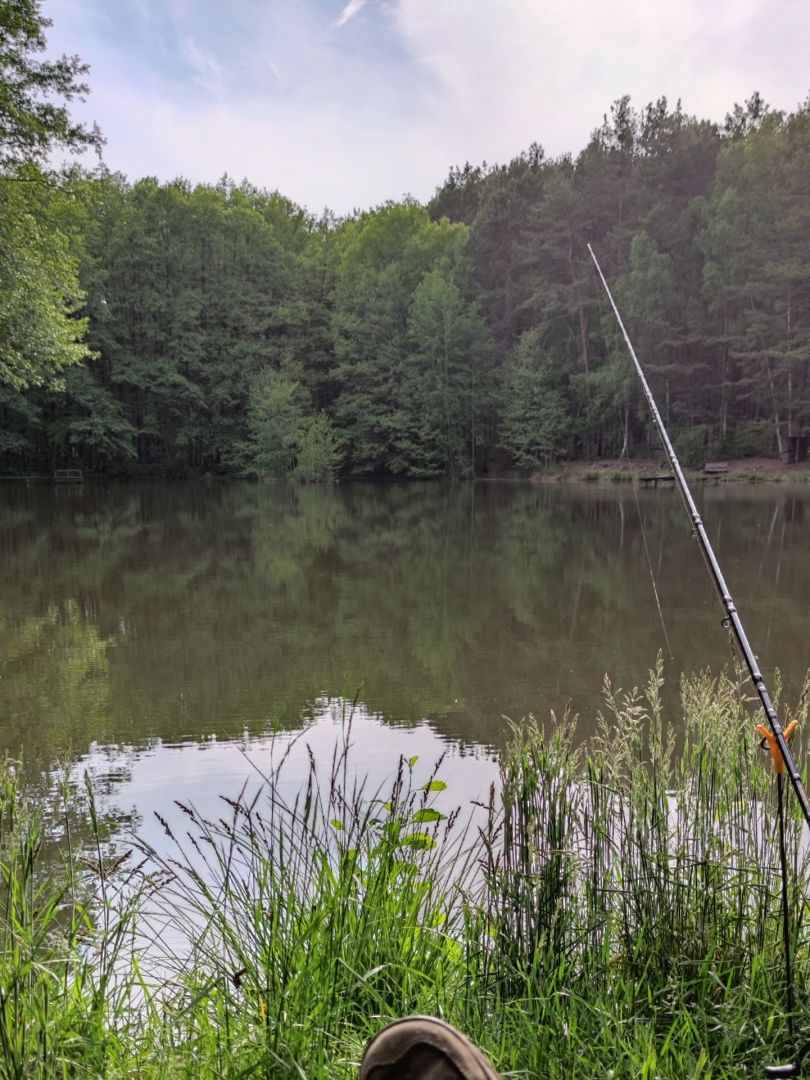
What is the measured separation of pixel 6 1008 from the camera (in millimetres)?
2000

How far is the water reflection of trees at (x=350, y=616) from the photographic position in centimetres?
722

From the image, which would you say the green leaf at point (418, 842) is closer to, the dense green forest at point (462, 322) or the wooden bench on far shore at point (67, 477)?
the dense green forest at point (462, 322)

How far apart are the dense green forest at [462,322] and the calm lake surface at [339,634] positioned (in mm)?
23539

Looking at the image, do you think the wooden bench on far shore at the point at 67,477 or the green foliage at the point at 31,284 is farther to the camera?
the wooden bench on far shore at the point at 67,477

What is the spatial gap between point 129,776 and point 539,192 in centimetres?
5228

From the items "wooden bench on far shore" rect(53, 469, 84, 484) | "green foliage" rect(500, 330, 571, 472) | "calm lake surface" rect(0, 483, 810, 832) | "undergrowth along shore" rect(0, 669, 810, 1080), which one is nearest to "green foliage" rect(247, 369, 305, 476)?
"wooden bench on far shore" rect(53, 469, 84, 484)

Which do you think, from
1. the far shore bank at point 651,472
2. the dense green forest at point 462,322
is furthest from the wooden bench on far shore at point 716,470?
the dense green forest at point 462,322

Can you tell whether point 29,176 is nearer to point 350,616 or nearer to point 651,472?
point 350,616

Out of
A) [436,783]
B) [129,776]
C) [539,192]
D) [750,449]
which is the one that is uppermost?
[539,192]

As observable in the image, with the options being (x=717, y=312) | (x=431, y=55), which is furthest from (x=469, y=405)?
(x=431, y=55)

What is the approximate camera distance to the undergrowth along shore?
2.08 metres

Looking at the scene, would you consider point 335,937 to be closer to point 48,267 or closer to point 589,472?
point 48,267

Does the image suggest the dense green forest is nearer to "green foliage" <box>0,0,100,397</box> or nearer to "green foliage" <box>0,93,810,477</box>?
"green foliage" <box>0,93,810,477</box>

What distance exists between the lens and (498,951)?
2.53 metres
